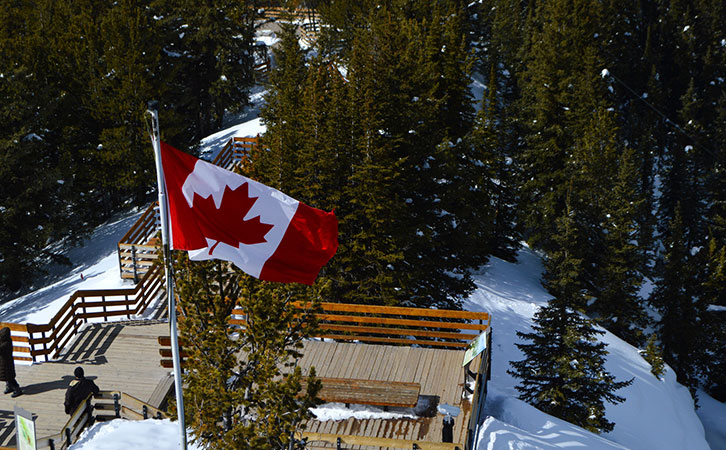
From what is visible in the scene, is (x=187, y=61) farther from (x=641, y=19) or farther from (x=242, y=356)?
(x=641, y=19)

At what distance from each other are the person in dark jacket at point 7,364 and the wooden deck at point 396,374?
21.5ft

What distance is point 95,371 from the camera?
51.8 feet

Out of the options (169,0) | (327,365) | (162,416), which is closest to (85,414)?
(162,416)

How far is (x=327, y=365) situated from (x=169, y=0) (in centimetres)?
3636

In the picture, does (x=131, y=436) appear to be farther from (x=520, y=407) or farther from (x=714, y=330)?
(x=714, y=330)

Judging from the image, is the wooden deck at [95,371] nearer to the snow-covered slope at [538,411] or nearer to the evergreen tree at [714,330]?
the snow-covered slope at [538,411]

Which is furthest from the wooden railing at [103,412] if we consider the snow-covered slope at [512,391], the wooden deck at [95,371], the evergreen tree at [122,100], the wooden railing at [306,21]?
the wooden railing at [306,21]

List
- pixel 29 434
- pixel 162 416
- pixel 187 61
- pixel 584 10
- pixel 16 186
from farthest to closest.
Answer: pixel 584 10 < pixel 187 61 < pixel 16 186 < pixel 162 416 < pixel 29 434

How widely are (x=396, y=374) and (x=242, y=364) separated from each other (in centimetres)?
487

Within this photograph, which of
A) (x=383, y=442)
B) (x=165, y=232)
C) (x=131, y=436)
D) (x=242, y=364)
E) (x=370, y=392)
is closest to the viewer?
(x=165, y=232)

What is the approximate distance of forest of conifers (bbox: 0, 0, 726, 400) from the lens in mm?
20469

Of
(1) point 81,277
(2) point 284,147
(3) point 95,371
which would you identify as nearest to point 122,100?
(1) point 81,277

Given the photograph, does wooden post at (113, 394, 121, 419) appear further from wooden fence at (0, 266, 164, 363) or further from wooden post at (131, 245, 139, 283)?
wooden post at (131, 245, 139, 283)

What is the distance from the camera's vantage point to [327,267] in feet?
66.5
